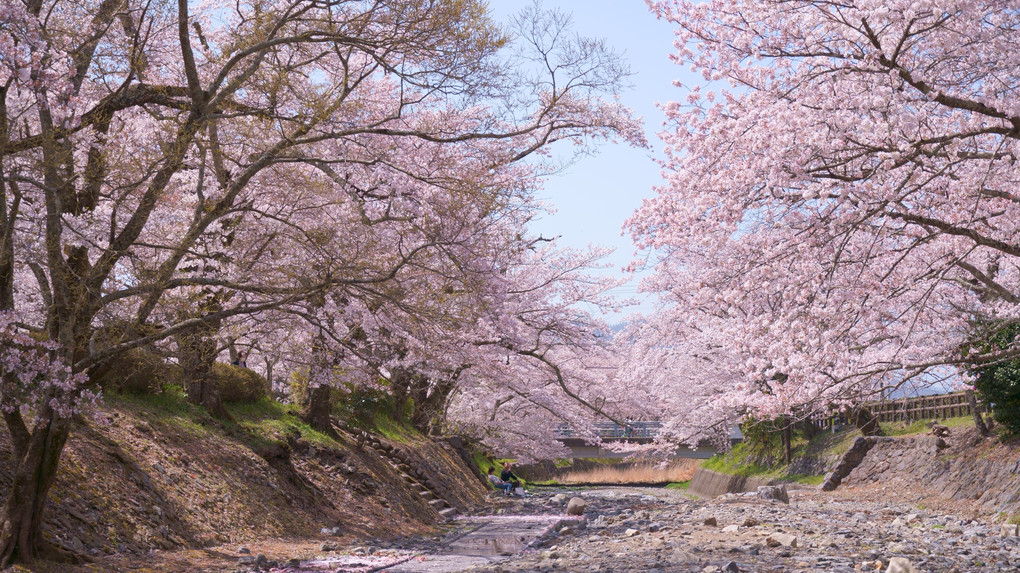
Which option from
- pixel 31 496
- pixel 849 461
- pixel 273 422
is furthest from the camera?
pixel 849 461

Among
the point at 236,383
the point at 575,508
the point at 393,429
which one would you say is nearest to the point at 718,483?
the point at 575,508

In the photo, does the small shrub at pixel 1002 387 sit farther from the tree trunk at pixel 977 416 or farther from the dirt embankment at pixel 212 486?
the dirt embankment at pixel 212 486

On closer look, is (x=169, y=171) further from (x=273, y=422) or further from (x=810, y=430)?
(x=810, y=430)

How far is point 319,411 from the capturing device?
18.4m

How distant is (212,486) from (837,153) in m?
9.84

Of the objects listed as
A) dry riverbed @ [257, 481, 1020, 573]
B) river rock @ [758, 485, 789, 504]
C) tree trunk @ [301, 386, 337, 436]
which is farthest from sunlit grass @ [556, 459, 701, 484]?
tree trunk @ [301, 386, 337, 436]

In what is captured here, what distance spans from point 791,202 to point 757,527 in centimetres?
575

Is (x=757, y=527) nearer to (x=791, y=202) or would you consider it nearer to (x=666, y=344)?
(x=791, y=202)

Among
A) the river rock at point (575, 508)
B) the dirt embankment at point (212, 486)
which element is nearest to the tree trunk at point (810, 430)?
the river rock at point (575, 508)

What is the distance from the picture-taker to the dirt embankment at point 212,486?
9352 millimetres

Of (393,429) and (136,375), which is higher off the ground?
(136,375)

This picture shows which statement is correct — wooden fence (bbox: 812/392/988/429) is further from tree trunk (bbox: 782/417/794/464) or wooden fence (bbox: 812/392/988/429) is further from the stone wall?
tree trunk (bbox: 782/417/794/464)

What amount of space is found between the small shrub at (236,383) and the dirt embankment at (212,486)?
656 mm

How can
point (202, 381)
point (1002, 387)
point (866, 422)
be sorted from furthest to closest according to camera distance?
point (866, 422) < point (1002, 387) < point (202, 381)
